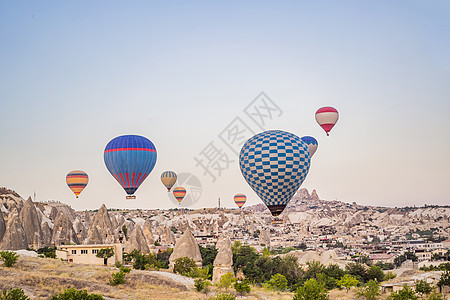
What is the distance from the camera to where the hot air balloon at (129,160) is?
1507 inches

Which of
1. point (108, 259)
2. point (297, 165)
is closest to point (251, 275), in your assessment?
point (108, 259)

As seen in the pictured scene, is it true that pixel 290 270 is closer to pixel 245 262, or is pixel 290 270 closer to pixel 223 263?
pixel 245 262

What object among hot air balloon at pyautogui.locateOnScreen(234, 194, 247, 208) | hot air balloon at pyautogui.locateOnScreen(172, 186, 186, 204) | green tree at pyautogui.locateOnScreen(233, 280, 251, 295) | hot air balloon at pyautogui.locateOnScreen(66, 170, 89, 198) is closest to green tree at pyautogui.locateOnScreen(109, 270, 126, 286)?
green tree at pyautogui.locateOnScreen(233, 280, 251, 295)

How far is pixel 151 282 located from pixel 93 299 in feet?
22.2

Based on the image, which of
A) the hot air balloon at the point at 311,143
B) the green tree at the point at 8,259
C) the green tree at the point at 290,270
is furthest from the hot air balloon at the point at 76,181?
the green tree at the point at 8,259

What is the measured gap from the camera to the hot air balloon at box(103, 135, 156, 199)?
38.3 meters

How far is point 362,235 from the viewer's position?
168 meters

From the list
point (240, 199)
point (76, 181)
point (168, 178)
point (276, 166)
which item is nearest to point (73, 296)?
point (276, 166)

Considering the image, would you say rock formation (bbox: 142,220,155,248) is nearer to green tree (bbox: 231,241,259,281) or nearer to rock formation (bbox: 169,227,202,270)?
green tree (bbox: 231,241,259,281)

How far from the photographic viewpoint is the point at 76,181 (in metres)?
56.6

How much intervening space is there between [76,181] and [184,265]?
22.5m

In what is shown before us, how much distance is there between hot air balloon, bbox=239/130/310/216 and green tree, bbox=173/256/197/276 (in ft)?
34.0

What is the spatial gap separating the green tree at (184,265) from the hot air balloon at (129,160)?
22.2 ft

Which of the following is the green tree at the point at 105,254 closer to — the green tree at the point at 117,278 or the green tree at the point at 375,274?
the green tree at the point at 117,278
